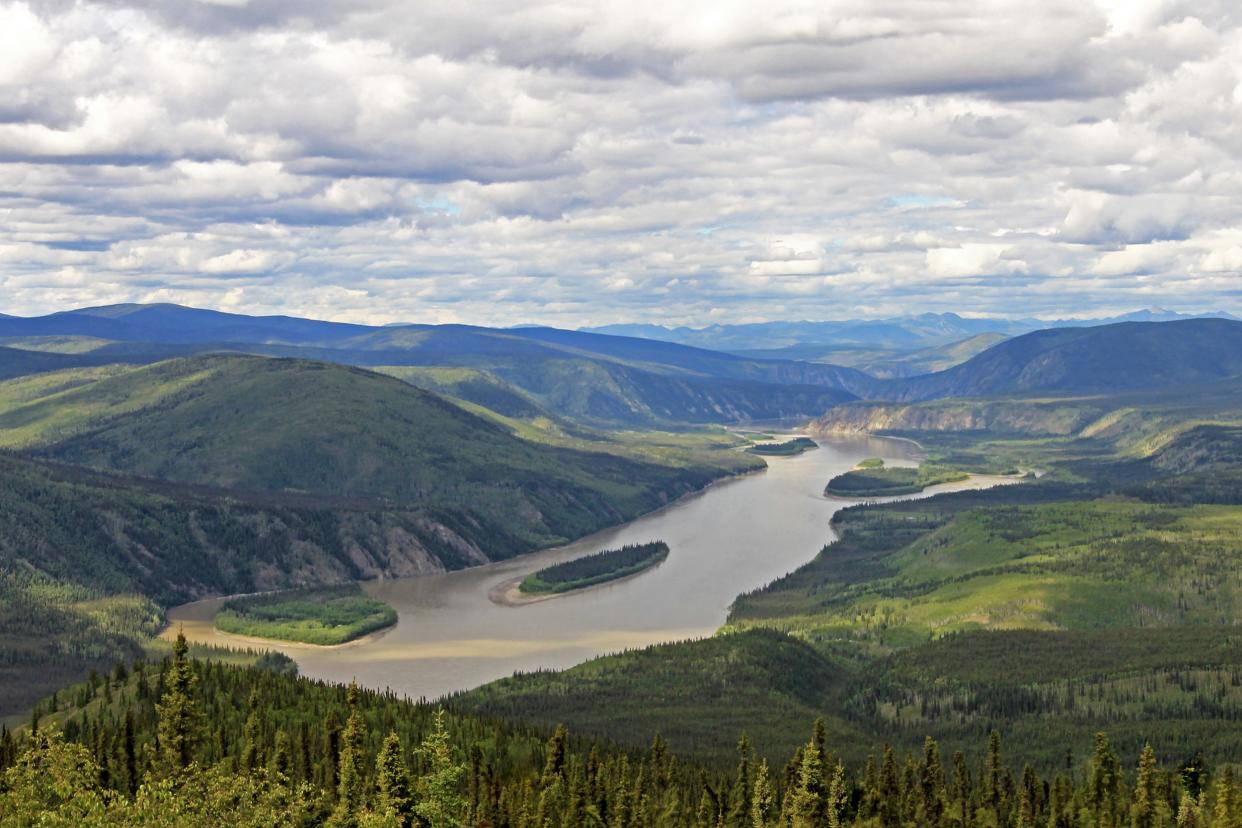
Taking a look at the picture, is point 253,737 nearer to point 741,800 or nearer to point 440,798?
point 440,798

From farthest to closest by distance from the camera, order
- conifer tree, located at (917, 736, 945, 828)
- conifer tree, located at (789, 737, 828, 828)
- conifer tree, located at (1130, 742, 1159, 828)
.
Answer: conifer tree, located at (917, 736, 945, 828) < conifer tree, located at (1130, 742, 1159, 828) < conifer tree, located at (789, 737, 828, 828)

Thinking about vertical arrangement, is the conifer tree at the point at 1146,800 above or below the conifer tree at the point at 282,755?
below

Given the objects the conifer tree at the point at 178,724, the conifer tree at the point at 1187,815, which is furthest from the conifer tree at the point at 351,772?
the conifer tree at the point at 1187,815

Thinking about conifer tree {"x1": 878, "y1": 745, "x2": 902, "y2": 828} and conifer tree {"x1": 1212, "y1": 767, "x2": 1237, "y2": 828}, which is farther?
conifer tree {"x1": 878, "y1": 745, "x2": 902, "y2": 828}

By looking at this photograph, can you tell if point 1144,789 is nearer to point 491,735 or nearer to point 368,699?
point 491,735

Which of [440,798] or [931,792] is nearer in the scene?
[440,798]

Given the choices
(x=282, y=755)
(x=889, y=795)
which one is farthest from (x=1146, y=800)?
(x=282, y=755)

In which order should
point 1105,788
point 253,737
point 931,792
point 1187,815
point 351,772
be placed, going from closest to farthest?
point 351,772
point 1187,815
point 1105,788
point 253,737
point 931,792

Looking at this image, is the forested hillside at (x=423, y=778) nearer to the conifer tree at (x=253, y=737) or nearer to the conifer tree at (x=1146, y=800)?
the conifer tree at (x=1146, y=800)

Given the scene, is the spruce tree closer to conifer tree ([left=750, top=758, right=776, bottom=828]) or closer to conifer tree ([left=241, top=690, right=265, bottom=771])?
conifer tree ([left=241, top=690, right=265, bottom=771])

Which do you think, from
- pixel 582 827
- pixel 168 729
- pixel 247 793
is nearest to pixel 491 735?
pixel 582 827

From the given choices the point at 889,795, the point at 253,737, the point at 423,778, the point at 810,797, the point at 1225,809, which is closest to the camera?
the point at 423,778

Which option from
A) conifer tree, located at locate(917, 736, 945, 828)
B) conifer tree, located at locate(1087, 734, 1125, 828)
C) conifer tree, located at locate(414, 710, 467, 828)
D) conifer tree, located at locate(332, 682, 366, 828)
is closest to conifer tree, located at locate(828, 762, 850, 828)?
conifer tree, located at locate(917, 736, 945, 828)
